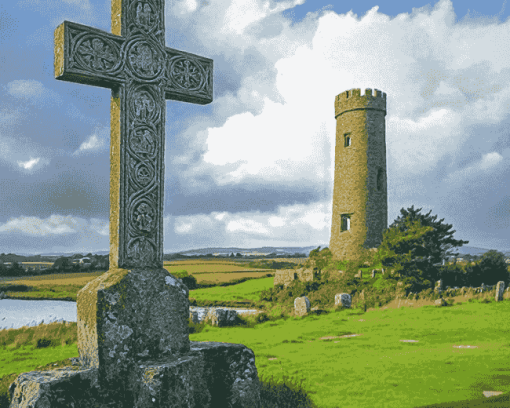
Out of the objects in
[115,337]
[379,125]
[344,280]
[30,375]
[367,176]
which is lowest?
[344,280]

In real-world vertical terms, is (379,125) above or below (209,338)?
above

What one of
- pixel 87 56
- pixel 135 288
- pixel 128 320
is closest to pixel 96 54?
pixel 87 56

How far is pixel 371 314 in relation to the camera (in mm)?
12961

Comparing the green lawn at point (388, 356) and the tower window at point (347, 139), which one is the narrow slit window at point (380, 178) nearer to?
the tower window at point (347, 139)

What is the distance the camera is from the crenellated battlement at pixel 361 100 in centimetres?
2855

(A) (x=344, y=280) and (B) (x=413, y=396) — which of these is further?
(A) (x=344, y=280)

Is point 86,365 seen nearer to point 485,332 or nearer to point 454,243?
point 485,332

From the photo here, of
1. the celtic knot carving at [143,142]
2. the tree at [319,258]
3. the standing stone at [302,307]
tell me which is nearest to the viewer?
the celtic knot carving at [143,142]

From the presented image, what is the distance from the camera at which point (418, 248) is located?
18.8m

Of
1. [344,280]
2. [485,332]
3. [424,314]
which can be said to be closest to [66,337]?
[485,332]

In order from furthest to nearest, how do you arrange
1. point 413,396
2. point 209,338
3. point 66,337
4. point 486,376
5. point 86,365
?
point 209,338 < point 66,337 < point 486,376 < point 413,396 < point 86,365

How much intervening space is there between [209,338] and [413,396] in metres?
5.39

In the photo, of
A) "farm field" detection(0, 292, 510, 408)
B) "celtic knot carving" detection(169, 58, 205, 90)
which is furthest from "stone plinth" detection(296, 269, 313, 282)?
"celtic knot carving" detection(169, 58, 205, 90)

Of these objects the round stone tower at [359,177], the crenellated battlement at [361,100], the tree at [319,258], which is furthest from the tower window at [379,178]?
the tree at [319,258]
